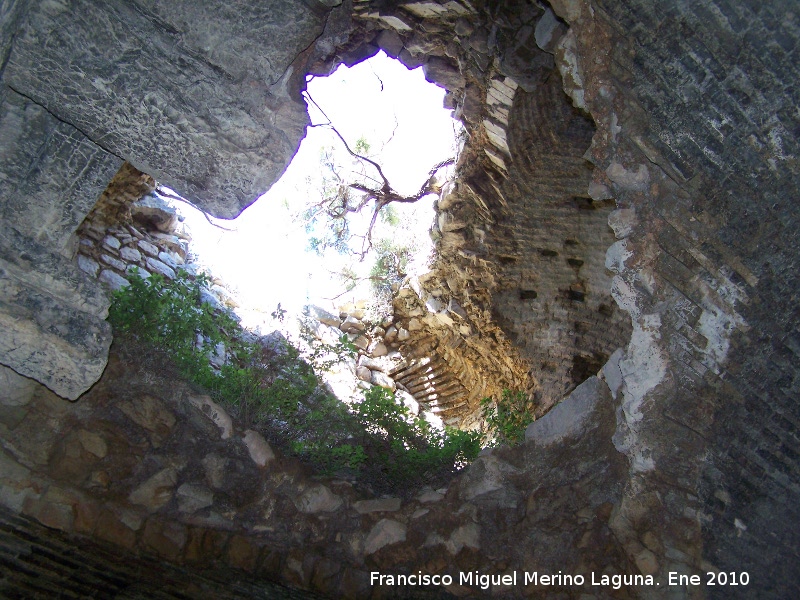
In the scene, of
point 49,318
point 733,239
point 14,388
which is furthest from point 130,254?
point 733,239

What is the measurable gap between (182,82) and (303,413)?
2123 millimetres

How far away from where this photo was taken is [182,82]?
2.98m

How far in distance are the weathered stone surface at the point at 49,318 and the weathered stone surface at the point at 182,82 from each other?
624mm

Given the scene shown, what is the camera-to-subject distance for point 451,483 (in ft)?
12.7

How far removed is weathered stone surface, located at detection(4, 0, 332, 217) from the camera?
2.86 m

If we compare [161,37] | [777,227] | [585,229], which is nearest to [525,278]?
[585,229]

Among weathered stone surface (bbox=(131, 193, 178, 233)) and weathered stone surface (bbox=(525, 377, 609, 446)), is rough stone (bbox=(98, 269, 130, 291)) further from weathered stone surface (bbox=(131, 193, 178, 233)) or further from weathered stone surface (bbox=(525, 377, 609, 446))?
weathered stone surface (bbox=(525, 377, 609, 446))

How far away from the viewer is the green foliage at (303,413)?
3934 mm

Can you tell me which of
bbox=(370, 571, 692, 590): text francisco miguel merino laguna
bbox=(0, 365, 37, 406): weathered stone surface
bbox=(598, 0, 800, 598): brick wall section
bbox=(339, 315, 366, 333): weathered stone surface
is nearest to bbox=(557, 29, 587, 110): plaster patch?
bbox=(598, 0, 800, 598): brick wall section

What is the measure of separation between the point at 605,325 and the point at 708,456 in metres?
2.37

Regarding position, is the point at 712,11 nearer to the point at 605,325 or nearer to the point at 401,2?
the point at 401,2

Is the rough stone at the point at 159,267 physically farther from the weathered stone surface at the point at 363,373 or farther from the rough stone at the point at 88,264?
the weathered stone surface at the point at 363,373

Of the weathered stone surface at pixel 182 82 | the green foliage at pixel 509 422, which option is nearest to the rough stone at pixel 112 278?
the weathered stone surface at pixel 182 82

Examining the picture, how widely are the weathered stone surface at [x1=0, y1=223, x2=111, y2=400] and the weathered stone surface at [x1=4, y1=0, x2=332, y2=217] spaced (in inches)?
24.6
